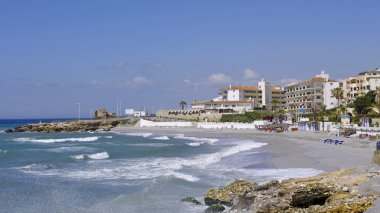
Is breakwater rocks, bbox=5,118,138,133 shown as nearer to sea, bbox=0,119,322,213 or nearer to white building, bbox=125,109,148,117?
white building, bbox=125,109,148,117

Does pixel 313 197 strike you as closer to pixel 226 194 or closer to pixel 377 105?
pixel 226 194

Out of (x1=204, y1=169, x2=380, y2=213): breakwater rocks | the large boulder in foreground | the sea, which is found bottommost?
the sea

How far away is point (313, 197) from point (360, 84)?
287ft

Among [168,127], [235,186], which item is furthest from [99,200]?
[168,127]

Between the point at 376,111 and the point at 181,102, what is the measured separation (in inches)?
2854

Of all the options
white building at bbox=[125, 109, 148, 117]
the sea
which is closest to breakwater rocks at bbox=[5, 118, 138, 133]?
white building at bbox=[125, 109, 148, 117]

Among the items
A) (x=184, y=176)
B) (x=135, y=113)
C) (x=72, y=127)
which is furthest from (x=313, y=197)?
(x=135, y=113)

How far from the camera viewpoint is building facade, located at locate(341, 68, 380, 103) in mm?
91562

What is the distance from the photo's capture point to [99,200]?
862 inches

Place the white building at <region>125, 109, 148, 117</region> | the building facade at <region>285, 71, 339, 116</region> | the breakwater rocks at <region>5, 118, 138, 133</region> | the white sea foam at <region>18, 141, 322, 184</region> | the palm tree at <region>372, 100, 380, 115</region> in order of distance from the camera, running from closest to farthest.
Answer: the white sea foam at <region>18, 141, 322, 184</region>, the palm tree at <region>372, 100, 380, 115</region>, the building facade at <region>285, 71, 339, 116</region>, the breakwater rocks at <region>5, 118, 138, 133</region>, the white building at <region>125, 109, 148, 117</region>

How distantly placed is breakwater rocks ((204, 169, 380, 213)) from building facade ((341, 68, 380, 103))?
7901cm

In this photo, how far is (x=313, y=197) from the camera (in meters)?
13.8

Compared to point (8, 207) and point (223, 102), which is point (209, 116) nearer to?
point (223, 102)

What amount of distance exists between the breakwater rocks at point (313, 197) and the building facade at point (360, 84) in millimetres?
79014
